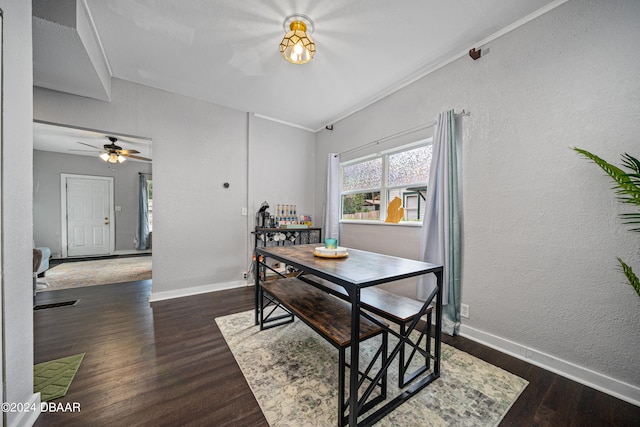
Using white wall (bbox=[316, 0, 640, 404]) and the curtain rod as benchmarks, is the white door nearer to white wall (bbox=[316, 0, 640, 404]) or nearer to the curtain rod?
the curtain rod

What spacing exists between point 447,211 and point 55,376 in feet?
10.7

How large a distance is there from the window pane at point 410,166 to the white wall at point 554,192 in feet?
1.61

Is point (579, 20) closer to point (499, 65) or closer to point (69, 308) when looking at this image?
point (499, 65)

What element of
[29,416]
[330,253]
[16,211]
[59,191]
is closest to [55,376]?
[29,416]

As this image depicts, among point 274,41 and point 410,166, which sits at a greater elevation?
point 274,41

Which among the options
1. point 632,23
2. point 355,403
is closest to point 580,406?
point 355,403

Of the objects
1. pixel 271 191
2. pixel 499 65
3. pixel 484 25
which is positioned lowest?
pixel 271 191

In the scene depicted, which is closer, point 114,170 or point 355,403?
point 355,403

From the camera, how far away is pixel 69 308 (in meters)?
2.65

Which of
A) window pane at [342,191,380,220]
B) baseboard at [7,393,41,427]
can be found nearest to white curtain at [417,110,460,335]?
window pane at [342,191,380,220]

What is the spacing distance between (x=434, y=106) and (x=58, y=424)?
3.63 metres

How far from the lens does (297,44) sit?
180 cm

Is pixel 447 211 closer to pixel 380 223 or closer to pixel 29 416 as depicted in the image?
pixel 380 223

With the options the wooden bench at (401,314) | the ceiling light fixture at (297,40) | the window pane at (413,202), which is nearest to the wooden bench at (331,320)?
the wooden bench at (401,314)
